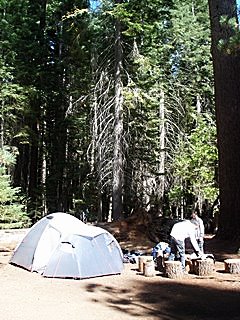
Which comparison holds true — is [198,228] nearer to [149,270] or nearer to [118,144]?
[149,270]

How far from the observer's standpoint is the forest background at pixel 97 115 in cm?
1705

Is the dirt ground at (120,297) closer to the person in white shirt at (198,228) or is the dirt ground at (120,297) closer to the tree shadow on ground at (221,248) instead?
the person in white shirt at (198,228)

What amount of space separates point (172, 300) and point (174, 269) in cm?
191

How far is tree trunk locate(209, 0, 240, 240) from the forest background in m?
3.41

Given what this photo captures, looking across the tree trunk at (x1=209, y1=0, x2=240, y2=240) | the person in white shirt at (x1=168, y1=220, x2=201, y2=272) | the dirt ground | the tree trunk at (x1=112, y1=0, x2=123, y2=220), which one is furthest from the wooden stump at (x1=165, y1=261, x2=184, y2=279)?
the tree trunk at (x1=112, y1=0, x2=123, y2=220)

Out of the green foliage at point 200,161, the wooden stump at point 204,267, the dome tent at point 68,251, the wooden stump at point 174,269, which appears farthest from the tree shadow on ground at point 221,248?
the green foliage at point 200,161

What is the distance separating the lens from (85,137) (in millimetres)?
24031

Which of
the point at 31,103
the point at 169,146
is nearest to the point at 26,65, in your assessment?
the point at 31,103

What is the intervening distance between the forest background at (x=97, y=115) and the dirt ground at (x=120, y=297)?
534 cm

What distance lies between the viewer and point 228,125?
1310 centimetres

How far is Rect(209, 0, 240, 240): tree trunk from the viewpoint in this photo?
511 inches

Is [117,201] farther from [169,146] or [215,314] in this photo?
[215,314]

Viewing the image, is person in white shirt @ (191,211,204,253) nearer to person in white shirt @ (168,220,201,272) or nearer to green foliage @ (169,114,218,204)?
person in white shirt @ (168,220,201,272)

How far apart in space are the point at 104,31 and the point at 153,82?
2.98 metres
